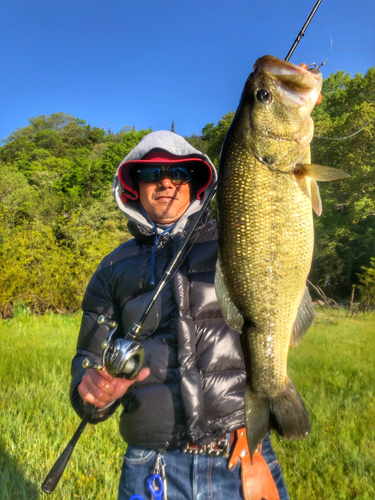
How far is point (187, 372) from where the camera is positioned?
69.8 inches

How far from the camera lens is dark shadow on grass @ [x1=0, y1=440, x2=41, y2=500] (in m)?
2.98

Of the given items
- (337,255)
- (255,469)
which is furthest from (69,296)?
(337,255)

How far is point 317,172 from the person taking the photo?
1460mm

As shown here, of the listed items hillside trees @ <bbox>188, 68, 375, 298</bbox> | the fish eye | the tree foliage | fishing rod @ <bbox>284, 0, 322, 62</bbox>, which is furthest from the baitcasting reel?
hillside trees @ <bbox>188, 68, 375, 298</bbox>

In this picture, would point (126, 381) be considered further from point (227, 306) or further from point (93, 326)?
point (227, 306)

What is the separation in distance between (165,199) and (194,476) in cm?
159

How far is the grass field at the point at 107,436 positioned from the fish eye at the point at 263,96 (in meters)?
3.27

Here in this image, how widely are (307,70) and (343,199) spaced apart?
Answer: 22.7 m

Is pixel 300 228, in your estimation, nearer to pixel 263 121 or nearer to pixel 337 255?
pixel 263 121

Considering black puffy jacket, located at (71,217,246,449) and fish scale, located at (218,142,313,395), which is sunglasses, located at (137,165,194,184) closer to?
black puffy jacket, located at (71,217,246,449)

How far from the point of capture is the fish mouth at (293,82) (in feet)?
4.91

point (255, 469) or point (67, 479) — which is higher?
point (255, 469)

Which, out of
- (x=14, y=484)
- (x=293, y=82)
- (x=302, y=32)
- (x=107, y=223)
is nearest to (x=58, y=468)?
(x=14, y=484)

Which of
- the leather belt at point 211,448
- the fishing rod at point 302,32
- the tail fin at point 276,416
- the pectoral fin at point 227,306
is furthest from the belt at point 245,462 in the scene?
the fishing rod at point 302,32
